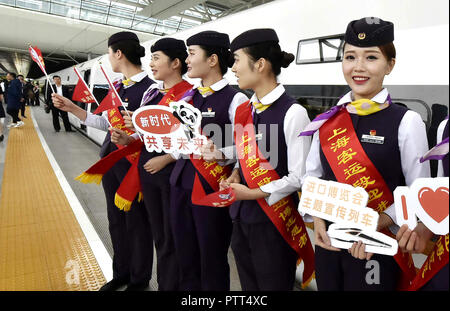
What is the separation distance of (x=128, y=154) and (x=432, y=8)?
1.69 meters

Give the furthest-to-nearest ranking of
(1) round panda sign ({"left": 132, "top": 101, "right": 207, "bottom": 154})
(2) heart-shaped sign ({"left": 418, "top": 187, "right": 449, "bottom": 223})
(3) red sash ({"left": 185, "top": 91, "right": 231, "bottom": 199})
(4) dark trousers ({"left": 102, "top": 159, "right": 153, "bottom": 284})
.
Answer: (4) dark trousers ({"left": 102, "top": 159, "right": 153, "bottom": 284}) → (3) red sash ({"left": 185, "top": 91, "right": 231, "bottom": 199}) → (1) round panda sign ({"left": 132, "top": 101, "right": 207, "bottom": 154}) → (2) heart-shaped sign ({"left": 418, "top": 187, "right": 449, "bottom": 223})

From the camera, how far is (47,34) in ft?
40.4

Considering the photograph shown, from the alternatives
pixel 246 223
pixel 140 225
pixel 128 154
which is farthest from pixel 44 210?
pixel 246 223

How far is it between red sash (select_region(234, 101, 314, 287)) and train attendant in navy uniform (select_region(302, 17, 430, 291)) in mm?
236

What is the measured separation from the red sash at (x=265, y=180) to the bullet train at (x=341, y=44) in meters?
0.63

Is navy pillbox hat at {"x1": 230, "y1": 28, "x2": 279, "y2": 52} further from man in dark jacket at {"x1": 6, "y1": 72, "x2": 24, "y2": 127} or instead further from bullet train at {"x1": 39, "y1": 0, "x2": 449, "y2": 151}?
man in dark jacket at {"x1": 6, "y1": 72, "x2": 24, "y2": 127}

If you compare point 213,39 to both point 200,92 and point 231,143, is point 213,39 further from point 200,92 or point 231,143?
point 231,143

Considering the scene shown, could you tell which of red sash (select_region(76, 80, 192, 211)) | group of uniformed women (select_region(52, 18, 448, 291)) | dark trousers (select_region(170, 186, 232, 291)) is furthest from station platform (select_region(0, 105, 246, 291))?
red sash (select_region(76, 80, 192, 211))

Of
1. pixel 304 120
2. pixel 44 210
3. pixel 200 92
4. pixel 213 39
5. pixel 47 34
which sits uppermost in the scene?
pixel 47 34

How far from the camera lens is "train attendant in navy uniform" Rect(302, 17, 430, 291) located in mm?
956

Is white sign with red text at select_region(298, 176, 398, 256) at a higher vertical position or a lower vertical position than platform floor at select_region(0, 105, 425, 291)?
higher

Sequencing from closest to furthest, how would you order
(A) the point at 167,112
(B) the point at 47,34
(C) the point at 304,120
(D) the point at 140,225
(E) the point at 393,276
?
1. (E) the point at 393,276
2. (C) the point at 304,120
3. (A) the point at 167,112
4. (D) the point at 140,225
5. (B) the point at 47,34

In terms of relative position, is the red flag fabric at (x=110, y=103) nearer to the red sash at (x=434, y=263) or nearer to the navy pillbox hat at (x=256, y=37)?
the navy pillbox hat at (x=256, y=37)

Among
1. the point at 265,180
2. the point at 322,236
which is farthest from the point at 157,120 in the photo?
the point at 322,236
